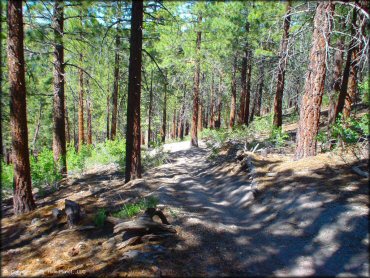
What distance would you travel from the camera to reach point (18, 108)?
639 centimetres

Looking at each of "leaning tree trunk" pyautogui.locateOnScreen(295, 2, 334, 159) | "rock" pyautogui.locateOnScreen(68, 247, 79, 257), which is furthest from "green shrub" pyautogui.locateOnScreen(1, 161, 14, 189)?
"leaning tree trunk" pyautogui.locateOnScreen(295, 2, 334, 159)

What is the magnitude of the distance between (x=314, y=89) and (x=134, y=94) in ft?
17.7

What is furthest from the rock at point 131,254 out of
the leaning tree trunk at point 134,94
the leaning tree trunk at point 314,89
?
the leaning tree trunk at point 314,89

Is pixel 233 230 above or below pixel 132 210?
below

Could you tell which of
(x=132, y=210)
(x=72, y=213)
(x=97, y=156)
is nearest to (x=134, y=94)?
(x=132, y=210)

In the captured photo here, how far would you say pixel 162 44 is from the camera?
614 inches

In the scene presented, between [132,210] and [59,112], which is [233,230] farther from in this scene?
[59,112]

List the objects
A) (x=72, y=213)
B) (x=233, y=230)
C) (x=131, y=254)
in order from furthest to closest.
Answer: (x=72, y=213), (x=233, y=230), (x=131, y=254)

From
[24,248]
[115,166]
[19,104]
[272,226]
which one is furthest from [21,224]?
[115,166]

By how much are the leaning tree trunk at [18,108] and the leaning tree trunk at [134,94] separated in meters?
2.96

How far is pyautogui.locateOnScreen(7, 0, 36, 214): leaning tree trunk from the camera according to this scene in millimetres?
6145

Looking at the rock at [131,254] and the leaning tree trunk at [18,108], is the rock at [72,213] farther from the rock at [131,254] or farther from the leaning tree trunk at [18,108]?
the rock at [131,254]

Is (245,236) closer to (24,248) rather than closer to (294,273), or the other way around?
(294,273)

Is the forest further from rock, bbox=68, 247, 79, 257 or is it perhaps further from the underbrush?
the underbrush
